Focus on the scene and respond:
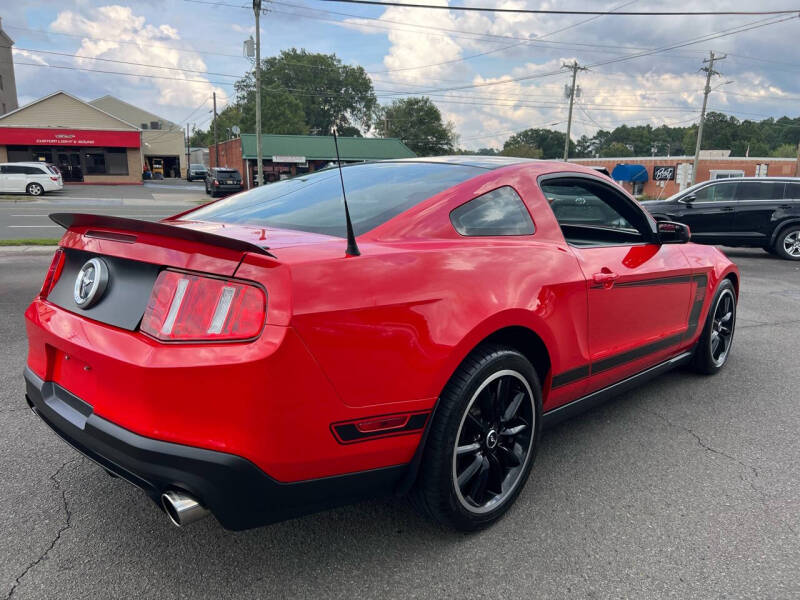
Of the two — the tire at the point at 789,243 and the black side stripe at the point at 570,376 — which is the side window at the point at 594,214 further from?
the tire at the point at 789,243

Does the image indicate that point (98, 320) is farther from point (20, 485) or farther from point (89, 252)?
point (20, 485)

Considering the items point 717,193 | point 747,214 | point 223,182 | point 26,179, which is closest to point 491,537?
point 747,214

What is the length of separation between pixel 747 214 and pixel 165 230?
12.9 metres

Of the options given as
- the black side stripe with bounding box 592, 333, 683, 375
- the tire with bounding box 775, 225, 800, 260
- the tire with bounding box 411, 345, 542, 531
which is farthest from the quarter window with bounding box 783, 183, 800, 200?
the tire with bounding box 411, 345, 542, 531

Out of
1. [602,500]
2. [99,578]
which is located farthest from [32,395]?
[602,500]

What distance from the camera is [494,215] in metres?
2.66

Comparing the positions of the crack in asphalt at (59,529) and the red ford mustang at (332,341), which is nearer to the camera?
the red ford mustang at (332,341)

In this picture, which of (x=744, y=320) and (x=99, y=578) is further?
(x=744, y=320)

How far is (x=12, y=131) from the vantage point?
41.6m

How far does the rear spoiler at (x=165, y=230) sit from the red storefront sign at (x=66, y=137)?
47861mm

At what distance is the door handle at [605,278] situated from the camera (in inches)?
114

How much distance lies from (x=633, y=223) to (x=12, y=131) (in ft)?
161

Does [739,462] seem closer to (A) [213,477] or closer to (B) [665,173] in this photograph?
(A) [213,477]

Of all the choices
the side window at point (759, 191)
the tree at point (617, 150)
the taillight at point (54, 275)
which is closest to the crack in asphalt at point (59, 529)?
the taillight at point (54, 275)
